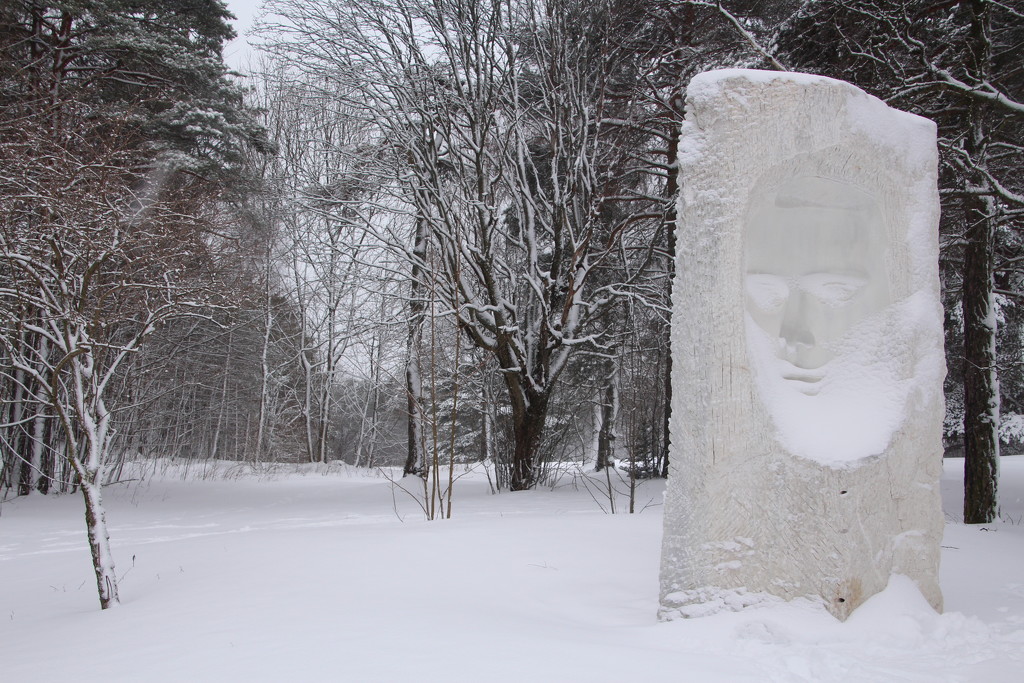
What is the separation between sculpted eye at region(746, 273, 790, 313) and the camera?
3475mm

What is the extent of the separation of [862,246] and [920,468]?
1140 millimetres

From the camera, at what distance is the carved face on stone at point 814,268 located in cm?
352

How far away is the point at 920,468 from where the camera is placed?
3395 millimetres

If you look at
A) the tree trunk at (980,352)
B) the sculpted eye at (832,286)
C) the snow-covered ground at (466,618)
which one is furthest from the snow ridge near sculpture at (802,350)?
the tree trunk at (980,352)

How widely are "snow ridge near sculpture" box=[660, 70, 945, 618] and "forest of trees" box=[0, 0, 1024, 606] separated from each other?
3.14m

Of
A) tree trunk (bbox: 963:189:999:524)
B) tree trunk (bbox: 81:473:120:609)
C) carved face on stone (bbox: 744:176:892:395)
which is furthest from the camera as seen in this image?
tree trunk (bbox: 963:189:999:524)

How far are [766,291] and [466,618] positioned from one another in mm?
2094

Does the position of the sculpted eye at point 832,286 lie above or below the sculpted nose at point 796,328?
above

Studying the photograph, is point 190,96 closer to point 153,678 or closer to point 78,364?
point 78,364

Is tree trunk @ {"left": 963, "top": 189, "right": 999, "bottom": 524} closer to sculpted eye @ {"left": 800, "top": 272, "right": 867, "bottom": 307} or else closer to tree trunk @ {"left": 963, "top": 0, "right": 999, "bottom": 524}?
tree trunk @ {"left": 963, "top": 0, "right": 999, "bottom": 524}

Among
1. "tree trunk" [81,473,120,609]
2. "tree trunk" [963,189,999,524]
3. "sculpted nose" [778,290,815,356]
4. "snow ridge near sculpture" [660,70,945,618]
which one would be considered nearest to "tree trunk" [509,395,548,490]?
"tree trunk" [963,189,999,524]

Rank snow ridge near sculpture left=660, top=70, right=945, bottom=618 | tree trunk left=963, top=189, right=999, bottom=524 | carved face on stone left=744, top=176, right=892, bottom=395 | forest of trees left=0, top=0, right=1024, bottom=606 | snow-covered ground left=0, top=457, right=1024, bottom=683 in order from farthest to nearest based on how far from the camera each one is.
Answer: tree trunk left=963, top=189, right=999, bottom=524 → forest of trees left=0, top=0, right=1024, bottom=606 → carved face on stone left=744, top=176, right=892, bottom=395 → snow ridge near sculpture left=660, top=70, right=945, bottom=618 → snow-covered ground left=0, top=457, right=1024, bottom=683

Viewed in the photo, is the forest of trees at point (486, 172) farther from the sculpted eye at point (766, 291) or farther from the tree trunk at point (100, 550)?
the sculpted eye at point (766, 291)

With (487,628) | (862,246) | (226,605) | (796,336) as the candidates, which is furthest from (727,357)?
(226,605)
